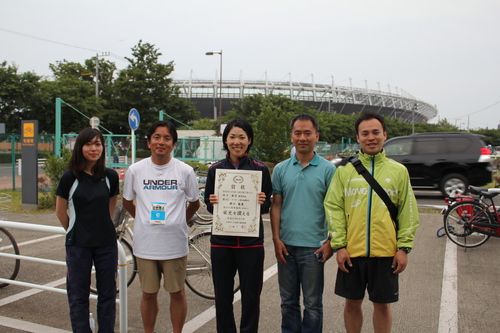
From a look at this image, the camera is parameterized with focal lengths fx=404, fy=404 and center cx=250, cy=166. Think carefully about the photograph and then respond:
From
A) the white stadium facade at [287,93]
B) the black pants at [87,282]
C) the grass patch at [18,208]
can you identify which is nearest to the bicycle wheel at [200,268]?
the black pants at [87,282]

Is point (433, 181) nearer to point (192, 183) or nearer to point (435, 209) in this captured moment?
point (435, 209)

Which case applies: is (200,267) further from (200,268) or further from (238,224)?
(238,224)

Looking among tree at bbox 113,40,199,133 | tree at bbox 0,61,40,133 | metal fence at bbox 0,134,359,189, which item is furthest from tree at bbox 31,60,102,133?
metal fence at bbox 0,134,359,189

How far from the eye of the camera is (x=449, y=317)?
3.77 metres

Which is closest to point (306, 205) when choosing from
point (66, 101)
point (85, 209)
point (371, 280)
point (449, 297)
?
point (371, 280)

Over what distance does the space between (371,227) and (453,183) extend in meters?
10.2

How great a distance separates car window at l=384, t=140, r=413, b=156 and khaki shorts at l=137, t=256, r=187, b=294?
33.5 feet

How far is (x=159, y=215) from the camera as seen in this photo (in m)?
2.95

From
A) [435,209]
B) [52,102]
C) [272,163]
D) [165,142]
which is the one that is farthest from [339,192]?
[52,102]

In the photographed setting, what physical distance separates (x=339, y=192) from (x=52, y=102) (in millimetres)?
32758

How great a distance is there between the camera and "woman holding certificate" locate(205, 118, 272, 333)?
2.79 m

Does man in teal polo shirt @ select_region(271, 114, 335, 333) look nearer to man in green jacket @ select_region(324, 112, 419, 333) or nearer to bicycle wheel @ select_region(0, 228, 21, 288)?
man in green jacket @ select_region(324, 112, 419, 333)

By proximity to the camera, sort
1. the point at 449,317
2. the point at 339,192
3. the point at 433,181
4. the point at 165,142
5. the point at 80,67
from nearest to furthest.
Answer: the point at 339,192, the point at 165,142, the point at 449,317, the point at 433,181, the point at 80,67

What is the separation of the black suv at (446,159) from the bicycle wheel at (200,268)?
910 cm
